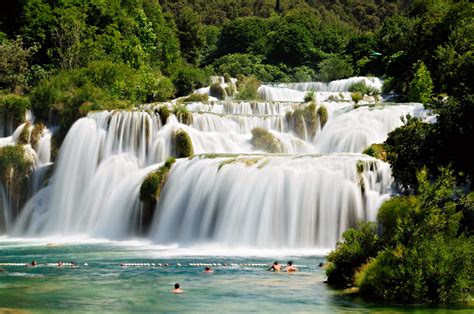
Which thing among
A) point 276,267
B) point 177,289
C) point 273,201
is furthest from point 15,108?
point 177,289

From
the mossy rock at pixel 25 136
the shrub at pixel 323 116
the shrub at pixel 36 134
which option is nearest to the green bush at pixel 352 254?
the shrub at pixel 323 116

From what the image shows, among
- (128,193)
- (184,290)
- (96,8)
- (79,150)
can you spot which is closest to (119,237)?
(128,193)

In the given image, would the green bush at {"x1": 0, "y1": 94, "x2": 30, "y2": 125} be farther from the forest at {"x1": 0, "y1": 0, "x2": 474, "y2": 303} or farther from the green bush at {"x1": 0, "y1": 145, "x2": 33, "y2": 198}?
the green bush at {"x1": 0, "y1": 145, "x2": 33, "y2": 198}

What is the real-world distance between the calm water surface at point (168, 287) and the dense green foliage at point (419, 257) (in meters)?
0.81

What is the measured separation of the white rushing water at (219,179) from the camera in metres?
38.9

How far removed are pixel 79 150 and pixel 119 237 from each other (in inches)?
390

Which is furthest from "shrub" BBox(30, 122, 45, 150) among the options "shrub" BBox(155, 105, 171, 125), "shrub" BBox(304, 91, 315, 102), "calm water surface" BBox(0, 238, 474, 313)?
"shrub" BBox(304, 91, 315, 102)

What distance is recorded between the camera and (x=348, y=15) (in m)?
169

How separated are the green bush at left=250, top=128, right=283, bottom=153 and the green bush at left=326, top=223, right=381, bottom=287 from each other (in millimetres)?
25889

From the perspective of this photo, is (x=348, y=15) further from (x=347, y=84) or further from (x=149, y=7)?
(x=347, y=84)

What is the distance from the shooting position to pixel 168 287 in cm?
2778

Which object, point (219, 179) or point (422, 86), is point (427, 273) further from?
point (422, 86)

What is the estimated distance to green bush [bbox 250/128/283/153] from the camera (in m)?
53.3

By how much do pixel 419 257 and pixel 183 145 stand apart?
2855 cm
